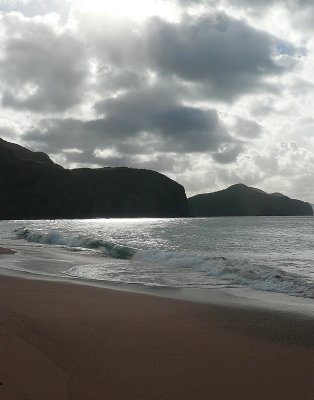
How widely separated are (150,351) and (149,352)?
0.17ft

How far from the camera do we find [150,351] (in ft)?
20.7

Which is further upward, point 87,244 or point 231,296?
point 87,244

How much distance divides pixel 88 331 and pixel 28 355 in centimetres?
154

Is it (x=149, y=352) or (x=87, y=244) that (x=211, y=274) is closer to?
(x=149, y=352)

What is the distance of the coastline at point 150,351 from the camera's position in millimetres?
Result: 4938

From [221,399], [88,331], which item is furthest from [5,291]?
[221,399]

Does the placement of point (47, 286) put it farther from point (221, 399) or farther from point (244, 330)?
point (221, 399)

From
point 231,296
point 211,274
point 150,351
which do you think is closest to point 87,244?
point 211,274

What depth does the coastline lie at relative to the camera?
194 inches

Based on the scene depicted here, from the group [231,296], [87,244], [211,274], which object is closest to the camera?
[231,296]

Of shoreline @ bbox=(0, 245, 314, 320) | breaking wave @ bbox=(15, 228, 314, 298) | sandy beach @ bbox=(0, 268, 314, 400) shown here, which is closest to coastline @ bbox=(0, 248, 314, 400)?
sandy beach @ bbox=(0, 268, 314, 400)

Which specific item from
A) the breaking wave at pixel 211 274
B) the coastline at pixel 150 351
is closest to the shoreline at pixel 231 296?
the coastline at pixel 150 351

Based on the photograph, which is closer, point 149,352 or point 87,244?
point 149,352

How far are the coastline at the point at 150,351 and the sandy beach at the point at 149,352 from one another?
1 cm
